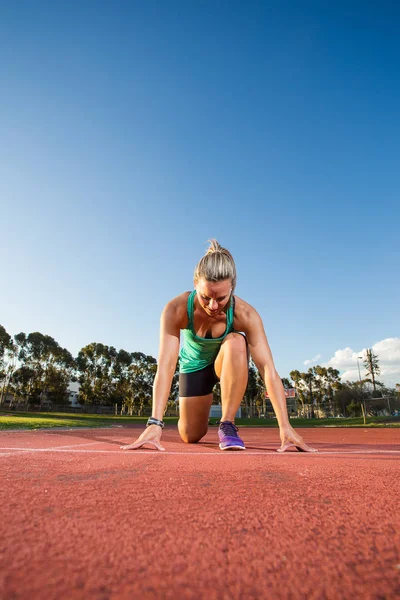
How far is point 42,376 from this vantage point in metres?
50.8

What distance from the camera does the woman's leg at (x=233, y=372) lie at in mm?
3297

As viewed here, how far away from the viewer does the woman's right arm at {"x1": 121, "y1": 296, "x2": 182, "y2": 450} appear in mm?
2662

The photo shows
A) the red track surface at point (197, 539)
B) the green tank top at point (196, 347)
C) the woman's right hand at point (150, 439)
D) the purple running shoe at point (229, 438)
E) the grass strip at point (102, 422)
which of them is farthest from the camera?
the grass strip at point (102, 422)

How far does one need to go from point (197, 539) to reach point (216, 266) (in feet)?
7.31

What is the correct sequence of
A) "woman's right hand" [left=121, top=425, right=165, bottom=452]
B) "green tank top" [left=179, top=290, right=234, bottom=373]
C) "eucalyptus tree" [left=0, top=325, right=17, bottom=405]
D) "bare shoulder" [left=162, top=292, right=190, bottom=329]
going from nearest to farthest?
"woman's right hand" [left=121, top=425, right=165, bottom=452] < "bare shoulder" [left=162, top=292, right=190, bottom=329] < "green tank top" [left=179, top=290, right=234, bottom=373] < "eucalyptus tree" [left=0, top=325, right=17, bottom=405]

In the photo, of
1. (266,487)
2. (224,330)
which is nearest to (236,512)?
(266,487)

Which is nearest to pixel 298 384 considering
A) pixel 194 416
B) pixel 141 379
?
pixel 141 379

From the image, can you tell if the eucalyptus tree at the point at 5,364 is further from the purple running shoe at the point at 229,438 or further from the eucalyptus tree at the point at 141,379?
the purple running shoe at the point at 229,438

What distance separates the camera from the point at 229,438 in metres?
2.98

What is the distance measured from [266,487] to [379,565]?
26.6 inches

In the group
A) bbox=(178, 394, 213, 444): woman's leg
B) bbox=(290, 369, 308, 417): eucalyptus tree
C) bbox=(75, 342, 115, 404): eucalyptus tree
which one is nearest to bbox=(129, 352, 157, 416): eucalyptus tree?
bbox=(75, 342, 115, 404): eucalyptus tree

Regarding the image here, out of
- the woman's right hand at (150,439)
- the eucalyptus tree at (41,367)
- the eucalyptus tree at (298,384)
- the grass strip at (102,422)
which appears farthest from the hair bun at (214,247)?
the eucalyptus tree at (298,384)

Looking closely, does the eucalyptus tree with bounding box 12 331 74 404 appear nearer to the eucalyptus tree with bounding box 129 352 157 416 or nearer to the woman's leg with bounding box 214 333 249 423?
the eucalyptus tree with bounding box 129 352 157 416

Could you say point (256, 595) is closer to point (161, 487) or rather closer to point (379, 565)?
point (379, 565)
